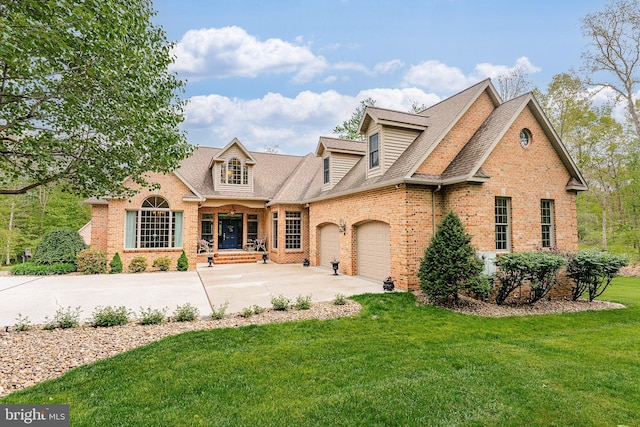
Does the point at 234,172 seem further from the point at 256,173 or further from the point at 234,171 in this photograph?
the point at 256,173

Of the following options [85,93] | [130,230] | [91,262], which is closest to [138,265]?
[130,230]

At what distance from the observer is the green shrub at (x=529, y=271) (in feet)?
26.6

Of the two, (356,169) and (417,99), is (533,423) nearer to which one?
(356,169)

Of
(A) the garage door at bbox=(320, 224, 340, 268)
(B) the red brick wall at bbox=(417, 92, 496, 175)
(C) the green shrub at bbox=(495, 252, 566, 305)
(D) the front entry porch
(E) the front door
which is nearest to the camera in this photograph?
(C) the green shrub at bbox=(495, 252, 566, 305)

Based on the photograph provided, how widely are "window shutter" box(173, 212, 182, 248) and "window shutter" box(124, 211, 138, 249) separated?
1.73 metres

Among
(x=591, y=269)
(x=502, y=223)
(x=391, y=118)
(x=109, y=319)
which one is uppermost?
(x=391, y=118)

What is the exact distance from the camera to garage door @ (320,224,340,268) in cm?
1448

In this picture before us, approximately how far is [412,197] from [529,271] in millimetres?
3661

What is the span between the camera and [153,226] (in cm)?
1497

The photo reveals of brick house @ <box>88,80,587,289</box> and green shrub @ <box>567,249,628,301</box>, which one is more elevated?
brick house @ <box>88,80,587,289</box>

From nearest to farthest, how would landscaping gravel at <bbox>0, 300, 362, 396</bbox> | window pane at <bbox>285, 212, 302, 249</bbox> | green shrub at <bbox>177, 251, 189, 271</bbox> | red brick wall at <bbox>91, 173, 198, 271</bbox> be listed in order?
1. landscaping gravel at <bbox>0, 300, 362, 396</bbox>
2. red brick wall at <bbox>91, 173, 198, 271</bbox>
3. green shrub at <bbox>177, 251, 189, 271</bbox>
4. window pane at <bbox>285, 212, 302, 249</bbox>

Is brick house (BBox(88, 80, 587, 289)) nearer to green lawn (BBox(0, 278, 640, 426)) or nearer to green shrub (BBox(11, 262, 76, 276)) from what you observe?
green shrub (BBox(11, 262, 76, 276))

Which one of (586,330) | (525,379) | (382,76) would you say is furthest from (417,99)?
(525,379)

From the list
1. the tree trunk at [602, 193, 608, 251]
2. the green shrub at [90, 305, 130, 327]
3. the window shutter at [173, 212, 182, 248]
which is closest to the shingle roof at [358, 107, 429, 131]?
the green shrub at [90, 305, 130, 327]
